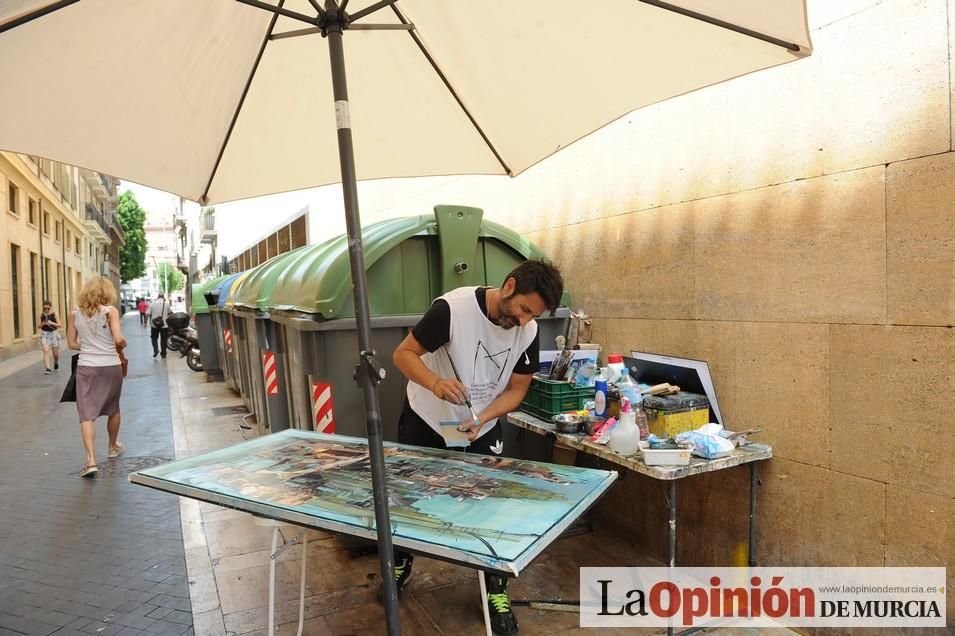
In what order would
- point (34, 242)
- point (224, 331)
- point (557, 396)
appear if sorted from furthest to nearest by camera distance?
point (34, 242)
point (224, 331)
point (557, 396)

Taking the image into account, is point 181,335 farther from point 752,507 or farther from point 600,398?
point 752,507

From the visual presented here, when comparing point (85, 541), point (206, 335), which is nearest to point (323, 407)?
point (85, 541)

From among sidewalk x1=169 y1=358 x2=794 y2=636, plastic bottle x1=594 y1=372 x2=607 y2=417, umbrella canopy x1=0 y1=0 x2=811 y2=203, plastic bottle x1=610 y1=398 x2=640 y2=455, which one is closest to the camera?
umbrella canopy x1=0 y1=0 x2=811 y2=203

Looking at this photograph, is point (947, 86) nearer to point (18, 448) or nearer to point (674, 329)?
point (674, 329)

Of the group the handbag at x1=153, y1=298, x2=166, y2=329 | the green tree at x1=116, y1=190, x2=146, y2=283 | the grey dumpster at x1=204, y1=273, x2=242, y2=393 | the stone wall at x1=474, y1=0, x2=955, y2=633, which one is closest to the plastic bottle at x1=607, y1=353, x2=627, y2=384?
the stone wall at x1=474, y1=0, x2=955, y2=633

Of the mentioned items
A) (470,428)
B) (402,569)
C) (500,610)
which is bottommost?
(500,610)

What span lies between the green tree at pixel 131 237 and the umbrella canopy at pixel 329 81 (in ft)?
234

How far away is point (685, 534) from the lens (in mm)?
3824

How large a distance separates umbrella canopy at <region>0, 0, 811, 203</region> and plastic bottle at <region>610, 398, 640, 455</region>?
1.34 meters

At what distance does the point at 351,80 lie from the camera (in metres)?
2.68

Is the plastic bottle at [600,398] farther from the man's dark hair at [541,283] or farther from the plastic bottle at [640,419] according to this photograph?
the man's dark hair at [541,283]

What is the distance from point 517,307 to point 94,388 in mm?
4949

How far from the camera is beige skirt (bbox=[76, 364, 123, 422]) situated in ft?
19.3

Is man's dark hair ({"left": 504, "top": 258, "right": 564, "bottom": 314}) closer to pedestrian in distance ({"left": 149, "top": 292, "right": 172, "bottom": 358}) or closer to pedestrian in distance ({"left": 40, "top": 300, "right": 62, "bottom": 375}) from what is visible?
pedestrian in distance ({"left": 40, "top": 300, "right": 62, "bottom": 375})
